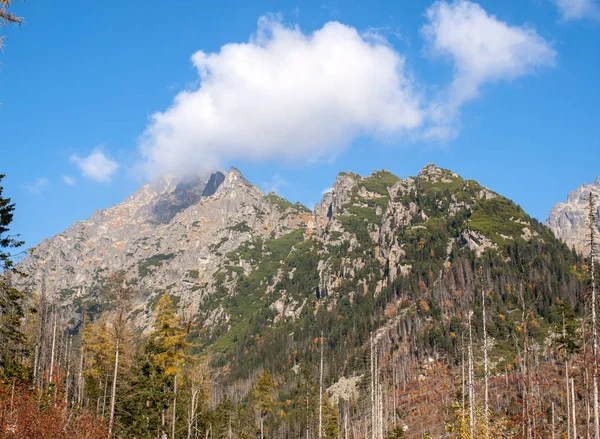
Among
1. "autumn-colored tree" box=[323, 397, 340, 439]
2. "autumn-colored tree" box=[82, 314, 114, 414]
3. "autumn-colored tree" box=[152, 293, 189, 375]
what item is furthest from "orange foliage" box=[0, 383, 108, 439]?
"autumn-colored tree" box=[323, 397, 340, 439]

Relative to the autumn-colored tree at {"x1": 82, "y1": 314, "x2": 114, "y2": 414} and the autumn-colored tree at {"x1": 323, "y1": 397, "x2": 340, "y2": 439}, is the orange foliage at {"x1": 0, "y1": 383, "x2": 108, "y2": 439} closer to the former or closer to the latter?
the autumn-colored tree at {"x1": 82, "y1": 314, "x2": 114, "y2": 414}

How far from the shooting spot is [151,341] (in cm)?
5100

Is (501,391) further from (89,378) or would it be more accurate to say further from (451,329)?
(89,378)

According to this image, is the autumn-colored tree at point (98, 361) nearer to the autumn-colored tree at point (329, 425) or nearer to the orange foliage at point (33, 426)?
the orange foliage at point (33, 426)

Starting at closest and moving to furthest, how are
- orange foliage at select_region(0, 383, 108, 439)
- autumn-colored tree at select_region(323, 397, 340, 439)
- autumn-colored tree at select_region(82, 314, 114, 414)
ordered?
orange foliage at select_region(0, 383, 108, 439)
autumn-colored tree at select_region(82, 314, 114, 414)
autumn-colored tree at select_region(323, 397, 340, 439)

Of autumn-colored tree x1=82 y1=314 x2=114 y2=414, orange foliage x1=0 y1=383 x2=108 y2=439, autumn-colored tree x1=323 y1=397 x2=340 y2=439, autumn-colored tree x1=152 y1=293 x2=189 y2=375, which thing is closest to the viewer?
orange foliage x1=0 y1=383 x2=108 y2=439

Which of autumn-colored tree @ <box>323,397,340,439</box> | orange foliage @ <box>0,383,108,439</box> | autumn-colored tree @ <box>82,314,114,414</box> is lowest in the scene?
autumn-colored tree @ <box>323,397,340,439</box>

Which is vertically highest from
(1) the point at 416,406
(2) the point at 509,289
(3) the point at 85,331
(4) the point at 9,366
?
(2) the point at 509,289

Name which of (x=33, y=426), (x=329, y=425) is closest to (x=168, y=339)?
(x=33, y=426)

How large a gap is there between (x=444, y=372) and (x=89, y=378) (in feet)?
369

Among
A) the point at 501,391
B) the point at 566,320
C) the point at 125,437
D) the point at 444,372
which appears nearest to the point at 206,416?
the point at 125,437

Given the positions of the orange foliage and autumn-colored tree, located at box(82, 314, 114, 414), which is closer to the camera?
the orange foliage

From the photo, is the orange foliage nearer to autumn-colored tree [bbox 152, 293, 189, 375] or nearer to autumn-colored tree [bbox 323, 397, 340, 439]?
autumn-colored tree [bbox 152, 293, 189, 375]

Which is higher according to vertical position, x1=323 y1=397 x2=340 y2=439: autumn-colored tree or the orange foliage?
the orange foliage
